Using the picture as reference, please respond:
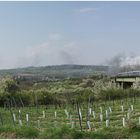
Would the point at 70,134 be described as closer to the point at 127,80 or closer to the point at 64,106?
the point at 64,106

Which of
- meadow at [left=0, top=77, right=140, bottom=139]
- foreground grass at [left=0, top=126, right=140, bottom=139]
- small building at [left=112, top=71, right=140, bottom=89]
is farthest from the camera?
small building at [left=112, top=71, right=140, bottom=89]

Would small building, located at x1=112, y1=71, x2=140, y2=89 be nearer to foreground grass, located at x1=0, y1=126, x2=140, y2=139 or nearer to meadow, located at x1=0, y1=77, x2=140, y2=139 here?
meadow, located at x1=0, y1=77, x2=140, y2=139

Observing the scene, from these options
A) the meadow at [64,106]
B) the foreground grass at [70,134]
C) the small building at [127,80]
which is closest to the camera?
the foreground grass at [70,134]

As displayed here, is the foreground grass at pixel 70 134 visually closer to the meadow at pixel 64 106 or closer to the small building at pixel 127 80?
the meadow at pixel 64 106

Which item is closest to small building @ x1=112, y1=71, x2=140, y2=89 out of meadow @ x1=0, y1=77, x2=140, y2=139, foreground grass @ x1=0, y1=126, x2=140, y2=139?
meadow @ x1=0, y1=77, x2=140, y2=139

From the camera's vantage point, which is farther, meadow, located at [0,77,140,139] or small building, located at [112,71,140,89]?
small building, located at [112,71,140,89]

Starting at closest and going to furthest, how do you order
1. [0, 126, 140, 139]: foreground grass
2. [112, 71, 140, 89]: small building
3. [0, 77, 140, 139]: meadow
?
[0, 126, 140, 139]: foreground grass, [0, 77, 140, 139]: meadow, [112, 71, 140, 89]: small building

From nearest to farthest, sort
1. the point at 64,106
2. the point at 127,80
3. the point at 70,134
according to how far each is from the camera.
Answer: the point at 70,134, the point at 64,106, the point at 127,80

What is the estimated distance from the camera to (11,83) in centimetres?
4125

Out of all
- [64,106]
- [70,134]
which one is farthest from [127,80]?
[70,134]

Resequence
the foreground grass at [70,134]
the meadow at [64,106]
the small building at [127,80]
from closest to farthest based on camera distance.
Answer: the foreground grass at [70,134], the meadow at [64,106], the small building at [127,80]

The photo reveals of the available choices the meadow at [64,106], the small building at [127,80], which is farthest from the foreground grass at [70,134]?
the small building at [127,80]

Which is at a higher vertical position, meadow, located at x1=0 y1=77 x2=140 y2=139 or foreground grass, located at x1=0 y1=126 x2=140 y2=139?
foreground grass, located at x1=0 y1=126 x2=140 y2=139

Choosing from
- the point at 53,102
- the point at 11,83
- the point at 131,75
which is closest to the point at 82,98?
the point at 53,102
